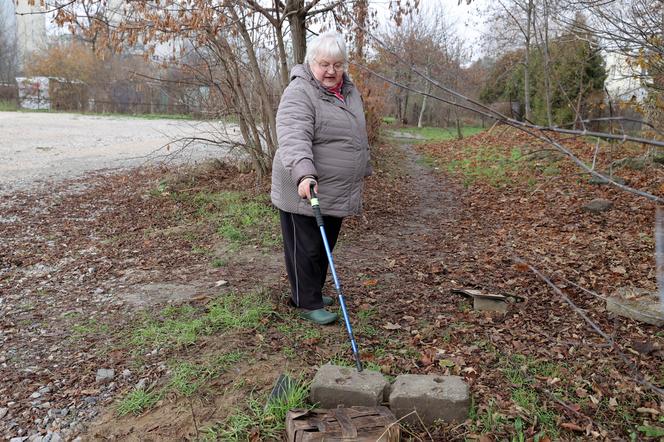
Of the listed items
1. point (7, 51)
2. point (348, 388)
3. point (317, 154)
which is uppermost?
point (7, 51)

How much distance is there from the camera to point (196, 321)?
13.2 ft

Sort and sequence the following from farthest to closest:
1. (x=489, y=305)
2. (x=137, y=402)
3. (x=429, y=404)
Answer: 1. (x=489, y=305)
2. (x=137, y=402)
3. (x=429, y=404)

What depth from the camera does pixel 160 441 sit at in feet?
9.44

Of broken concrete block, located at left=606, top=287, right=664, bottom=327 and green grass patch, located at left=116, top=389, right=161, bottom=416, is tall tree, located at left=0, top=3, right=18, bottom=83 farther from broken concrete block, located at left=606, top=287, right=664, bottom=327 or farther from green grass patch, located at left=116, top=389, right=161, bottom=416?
broken concrete block, located at left=606, top=287, right=664, bottom=327

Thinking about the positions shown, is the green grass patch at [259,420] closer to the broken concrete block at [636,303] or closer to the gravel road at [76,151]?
the broken concrete block at [636,303]

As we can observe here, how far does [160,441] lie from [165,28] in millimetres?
5537

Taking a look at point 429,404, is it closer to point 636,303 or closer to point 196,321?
point 196,321

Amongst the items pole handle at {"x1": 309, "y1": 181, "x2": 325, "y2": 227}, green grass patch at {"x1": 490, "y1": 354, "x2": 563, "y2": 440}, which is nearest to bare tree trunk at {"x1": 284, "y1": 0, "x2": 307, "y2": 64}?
pole handle at {"x1": 309, "y1": 181, "x2": 325, "y2": 227}

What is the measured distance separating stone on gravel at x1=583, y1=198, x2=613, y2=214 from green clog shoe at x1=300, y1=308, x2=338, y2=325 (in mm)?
5227

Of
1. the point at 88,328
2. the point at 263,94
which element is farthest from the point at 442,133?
the point at 88,328

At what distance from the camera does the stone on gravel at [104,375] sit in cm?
345

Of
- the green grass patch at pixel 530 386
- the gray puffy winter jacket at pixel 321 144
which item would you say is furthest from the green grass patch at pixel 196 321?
the green grass patch at pixel 530 386

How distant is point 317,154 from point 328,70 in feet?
1.82

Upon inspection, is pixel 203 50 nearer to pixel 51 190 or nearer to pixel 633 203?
pixel 51 190
